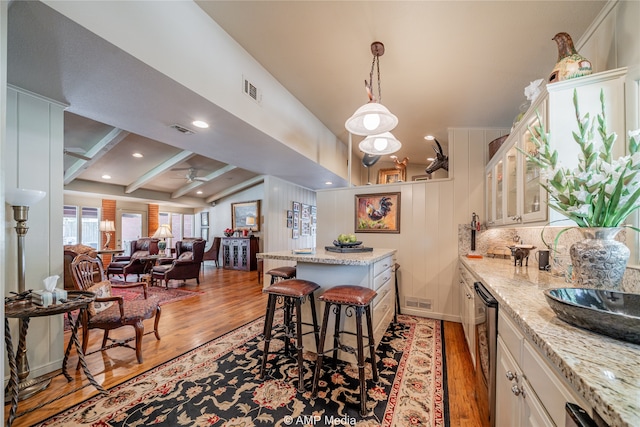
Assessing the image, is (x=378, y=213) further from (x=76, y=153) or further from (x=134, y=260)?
(x=134, y=260)

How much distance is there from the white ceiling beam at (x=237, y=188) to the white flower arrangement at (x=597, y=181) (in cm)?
707

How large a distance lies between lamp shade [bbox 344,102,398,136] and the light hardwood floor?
218 centimetres

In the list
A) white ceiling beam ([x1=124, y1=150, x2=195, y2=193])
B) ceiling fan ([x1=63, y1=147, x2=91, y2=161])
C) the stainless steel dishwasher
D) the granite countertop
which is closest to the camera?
the granite countertop

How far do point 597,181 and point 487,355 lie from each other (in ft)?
3.50

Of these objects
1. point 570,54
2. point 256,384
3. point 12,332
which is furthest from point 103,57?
point 570,54

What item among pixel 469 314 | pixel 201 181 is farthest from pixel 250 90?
pixel 201 181

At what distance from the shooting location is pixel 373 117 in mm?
2133

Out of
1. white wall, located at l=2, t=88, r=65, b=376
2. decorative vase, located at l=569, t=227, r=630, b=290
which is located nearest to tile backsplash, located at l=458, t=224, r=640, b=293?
decorative vase, located at l=569, t=227, r=630, b=290

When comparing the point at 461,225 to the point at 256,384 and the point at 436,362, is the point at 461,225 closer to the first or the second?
the point at 436,362

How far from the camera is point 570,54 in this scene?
5.14ft

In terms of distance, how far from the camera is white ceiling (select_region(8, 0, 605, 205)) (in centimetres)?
165

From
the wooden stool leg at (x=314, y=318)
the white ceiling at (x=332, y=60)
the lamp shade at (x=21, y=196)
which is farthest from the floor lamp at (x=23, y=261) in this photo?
the wooden stool leg at (x=314, y=318)

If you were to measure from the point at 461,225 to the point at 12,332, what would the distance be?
4685 mm

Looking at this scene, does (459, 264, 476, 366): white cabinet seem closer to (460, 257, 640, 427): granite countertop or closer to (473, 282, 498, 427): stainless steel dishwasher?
(473, 282, 498, 427): stainless steel dishwasher
